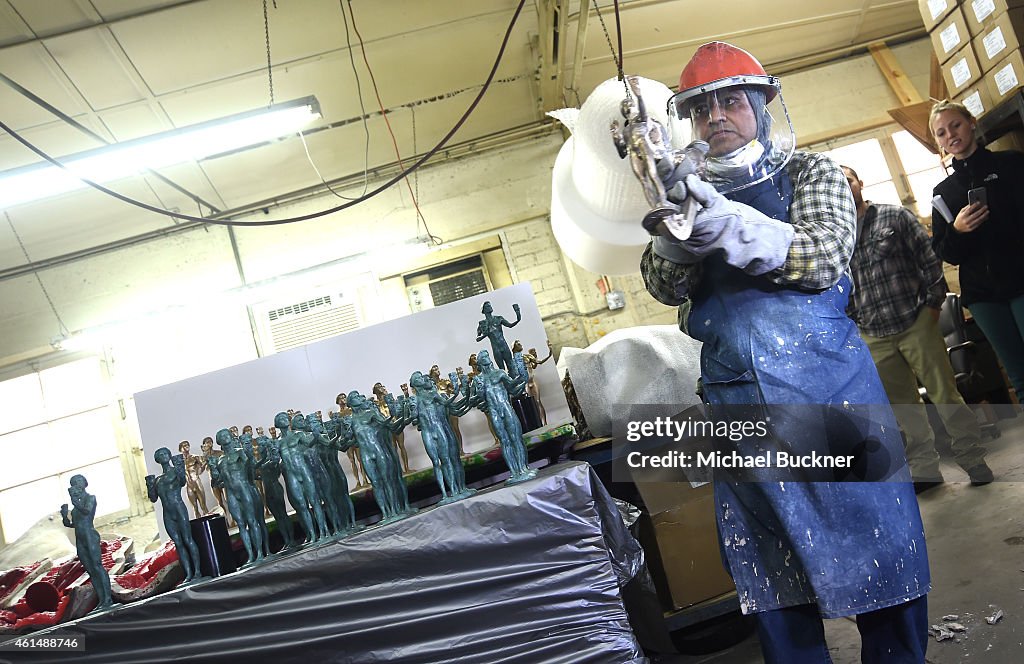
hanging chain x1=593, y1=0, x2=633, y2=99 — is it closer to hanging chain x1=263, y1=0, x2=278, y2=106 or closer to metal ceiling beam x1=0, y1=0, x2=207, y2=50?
hanging chain x1=263, y1=0, x2=278, y2=106

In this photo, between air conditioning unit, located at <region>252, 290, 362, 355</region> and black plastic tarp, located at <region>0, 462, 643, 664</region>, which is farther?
air conditioning unit, located at <region>252, 290, 362, 355</region>

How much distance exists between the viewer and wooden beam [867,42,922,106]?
7.39 metres

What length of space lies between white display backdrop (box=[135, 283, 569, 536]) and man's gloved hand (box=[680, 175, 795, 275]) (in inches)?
60.7

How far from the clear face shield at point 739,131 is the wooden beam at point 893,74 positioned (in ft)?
22.8

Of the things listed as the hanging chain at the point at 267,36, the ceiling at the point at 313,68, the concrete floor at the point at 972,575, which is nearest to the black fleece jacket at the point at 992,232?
the concrete floor at the point at 972,575

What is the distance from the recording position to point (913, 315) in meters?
3.42

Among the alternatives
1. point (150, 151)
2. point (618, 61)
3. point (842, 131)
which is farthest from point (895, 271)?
point (842, 131)

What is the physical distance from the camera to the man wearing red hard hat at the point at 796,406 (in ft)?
4.38

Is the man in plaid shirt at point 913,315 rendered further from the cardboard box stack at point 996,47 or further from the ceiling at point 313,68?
the ceiling at point 313,68

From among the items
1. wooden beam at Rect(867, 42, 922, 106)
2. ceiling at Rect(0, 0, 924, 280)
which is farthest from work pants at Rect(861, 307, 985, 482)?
wooden beam at Rect(867, 42, 922, 106)

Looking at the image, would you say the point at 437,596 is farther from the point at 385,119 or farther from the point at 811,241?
the point at 385,119

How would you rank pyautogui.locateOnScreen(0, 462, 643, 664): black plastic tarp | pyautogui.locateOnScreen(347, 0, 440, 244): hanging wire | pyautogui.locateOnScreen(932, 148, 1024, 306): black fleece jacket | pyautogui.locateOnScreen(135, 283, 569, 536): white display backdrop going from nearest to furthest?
pyautogui.locateOnScreen(0, 462, 643, 664): black plastic tarp < pyautogui.locateOnScreen(135, 283, 569, 536): white display backdrop < pyautogui.locateOnScreen(932, 148, 1024, 306): black fleece jacket < pyautogui.locateOnScreen(347, 0, 440, 244): hanging wire

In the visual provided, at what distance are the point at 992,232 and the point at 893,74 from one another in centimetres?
530

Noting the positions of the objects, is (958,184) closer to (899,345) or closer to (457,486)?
(899,345)
